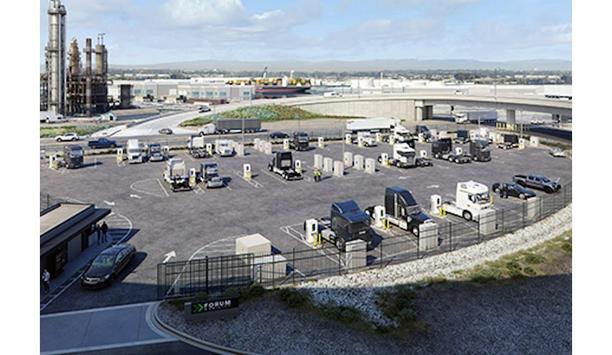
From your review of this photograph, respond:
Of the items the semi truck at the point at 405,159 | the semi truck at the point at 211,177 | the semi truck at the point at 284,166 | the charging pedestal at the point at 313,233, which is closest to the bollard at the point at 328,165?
the semi truck at the point at 284,166

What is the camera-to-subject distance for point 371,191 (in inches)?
2008

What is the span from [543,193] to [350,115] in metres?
81.6

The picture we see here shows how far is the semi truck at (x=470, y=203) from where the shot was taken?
131 feet

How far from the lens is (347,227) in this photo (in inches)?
1287

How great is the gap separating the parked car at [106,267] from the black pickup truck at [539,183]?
38.7m

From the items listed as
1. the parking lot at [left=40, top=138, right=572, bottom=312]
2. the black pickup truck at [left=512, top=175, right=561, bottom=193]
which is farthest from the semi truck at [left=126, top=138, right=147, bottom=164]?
→ the black pickup truck at [left=512, top=175, right=561, bottom=193]

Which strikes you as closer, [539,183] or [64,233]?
[64,233]

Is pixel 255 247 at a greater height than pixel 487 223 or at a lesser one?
lesser

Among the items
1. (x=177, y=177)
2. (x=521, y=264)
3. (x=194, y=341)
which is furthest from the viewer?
(x=177, y=177)

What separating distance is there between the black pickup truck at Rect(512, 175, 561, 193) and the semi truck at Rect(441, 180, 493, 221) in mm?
12468

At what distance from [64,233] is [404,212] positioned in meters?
22.5

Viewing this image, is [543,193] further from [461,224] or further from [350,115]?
[350,115]

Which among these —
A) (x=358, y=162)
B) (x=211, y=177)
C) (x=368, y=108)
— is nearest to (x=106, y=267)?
(x=211, y=177)

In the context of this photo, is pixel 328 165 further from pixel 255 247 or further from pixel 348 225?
pixel 255 247
